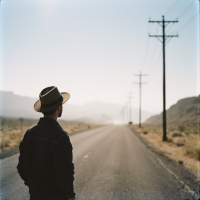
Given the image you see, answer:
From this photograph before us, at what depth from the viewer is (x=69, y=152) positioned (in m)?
2.35

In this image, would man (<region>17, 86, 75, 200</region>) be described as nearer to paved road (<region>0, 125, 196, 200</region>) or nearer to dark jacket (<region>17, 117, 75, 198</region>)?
dark jacket (<region>17, 117, 75, 198</region>)

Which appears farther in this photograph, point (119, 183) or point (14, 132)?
point (14, 132)

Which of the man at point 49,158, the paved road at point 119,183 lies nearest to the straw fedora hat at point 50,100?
the man at point 49,158

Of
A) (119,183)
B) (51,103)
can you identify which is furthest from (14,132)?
(51,103)

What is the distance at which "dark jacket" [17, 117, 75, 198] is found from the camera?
2.23 meters

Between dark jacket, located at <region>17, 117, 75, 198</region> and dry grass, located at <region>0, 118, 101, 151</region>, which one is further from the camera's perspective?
dry grass, located at <region>0, 118, 101, 151</region>

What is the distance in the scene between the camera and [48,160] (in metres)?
2.31

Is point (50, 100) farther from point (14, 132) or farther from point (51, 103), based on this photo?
point (14, 132)

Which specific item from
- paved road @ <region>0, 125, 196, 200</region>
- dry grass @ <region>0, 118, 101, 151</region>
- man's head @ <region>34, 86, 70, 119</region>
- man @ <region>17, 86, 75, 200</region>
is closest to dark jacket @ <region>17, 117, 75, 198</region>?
man @ <region>17, 86, 75, 200</region>

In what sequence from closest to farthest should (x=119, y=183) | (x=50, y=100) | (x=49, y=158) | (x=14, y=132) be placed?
1. (x=49, y=158)
2. (x=50, y=100)
3. (x=119, y=183)
4. (x=14, y=132)

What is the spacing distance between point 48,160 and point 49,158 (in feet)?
0.09

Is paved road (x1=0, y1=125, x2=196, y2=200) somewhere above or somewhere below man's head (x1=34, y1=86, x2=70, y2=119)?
below

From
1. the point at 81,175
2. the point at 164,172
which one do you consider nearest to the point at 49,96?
the point at 81,175

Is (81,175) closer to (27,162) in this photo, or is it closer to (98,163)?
(98,163)
